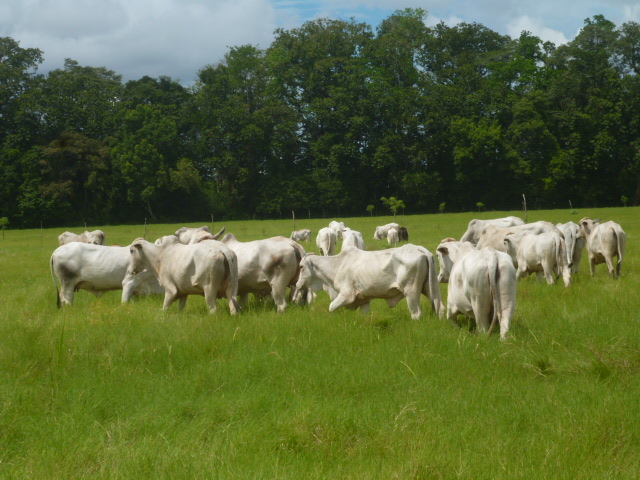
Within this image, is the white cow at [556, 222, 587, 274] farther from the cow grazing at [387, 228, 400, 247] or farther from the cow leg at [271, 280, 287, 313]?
the cow grazing at [387, 228, 400, 247]

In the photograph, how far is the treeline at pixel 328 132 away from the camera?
56625 mm

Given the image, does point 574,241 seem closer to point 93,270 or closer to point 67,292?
point 93,270

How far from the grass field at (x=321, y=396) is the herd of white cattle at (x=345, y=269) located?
48 centimetres

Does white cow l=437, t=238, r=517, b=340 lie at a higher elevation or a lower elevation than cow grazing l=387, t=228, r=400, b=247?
higher

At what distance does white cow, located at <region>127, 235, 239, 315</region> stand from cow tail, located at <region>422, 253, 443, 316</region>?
3179 millimetres

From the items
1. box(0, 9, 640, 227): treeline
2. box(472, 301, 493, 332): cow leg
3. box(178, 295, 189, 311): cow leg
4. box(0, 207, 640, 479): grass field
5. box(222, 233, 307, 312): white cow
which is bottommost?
box(0, 207, 640, 479): grass field

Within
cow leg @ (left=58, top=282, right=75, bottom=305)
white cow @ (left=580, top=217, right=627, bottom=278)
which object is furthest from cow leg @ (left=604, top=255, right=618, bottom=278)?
cow leg @ (left=58, top=282, right=75, bottom=305)

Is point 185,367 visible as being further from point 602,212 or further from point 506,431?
point 602,212

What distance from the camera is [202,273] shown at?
36.0ft

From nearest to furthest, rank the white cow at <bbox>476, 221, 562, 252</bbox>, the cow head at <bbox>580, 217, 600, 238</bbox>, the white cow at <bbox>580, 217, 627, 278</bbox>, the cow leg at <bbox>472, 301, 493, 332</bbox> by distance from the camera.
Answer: the cow leg at <bbox>472, 301, 493, 332</bbox> → the white cow at <bbox>580, 217, 627, 278</bbox> → the white cow at <bbox>476, 221, 562, 252</bbox> → the cow head at <bbox>580, 217, 600, 238</bbox>

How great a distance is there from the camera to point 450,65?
230 feet

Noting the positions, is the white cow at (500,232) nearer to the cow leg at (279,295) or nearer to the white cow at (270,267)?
the white cow at (270,267)

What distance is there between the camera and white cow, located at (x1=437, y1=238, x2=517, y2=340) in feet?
28.2

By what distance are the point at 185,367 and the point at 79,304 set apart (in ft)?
20.2
